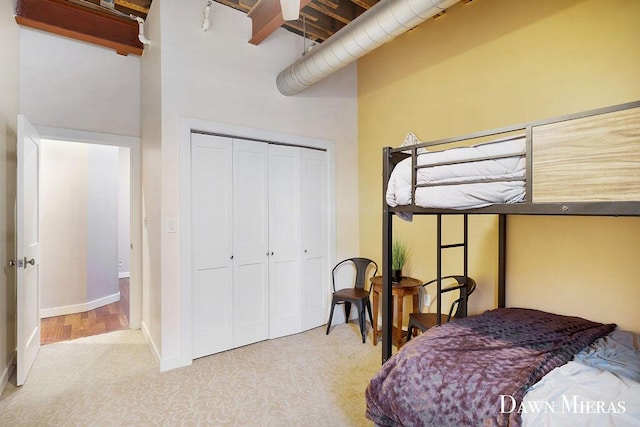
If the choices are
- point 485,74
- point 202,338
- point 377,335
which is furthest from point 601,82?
point 202,338

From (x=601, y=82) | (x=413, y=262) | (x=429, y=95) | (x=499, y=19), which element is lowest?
(x=413, y=262)

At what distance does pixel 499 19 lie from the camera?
2.44 meters

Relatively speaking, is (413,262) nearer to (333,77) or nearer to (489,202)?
(489,202)

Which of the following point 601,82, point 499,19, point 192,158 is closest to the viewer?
point 601,82

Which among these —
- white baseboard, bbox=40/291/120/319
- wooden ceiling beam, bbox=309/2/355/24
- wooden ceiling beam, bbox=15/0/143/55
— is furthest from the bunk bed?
white baseboard, bbox=40/291/120/319

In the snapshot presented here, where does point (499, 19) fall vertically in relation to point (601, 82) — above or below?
above

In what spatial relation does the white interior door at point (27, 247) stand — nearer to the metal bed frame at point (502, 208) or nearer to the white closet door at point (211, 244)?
the white closet door at point (211, 244)

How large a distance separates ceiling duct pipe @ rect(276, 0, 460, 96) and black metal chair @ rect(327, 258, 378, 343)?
196 cm

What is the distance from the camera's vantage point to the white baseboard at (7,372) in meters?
2.24

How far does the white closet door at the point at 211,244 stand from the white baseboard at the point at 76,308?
2.44 m

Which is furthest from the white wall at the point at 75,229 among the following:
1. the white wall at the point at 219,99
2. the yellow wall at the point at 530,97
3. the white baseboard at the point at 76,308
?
the yellow wall at the point at 530,97

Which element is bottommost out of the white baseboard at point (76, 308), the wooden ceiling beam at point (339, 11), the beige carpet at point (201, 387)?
the beige carpet at point (201, 387)

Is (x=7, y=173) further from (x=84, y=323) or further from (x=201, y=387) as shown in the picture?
(x=201, y=387)

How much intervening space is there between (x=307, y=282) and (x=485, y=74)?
2.55 meters
